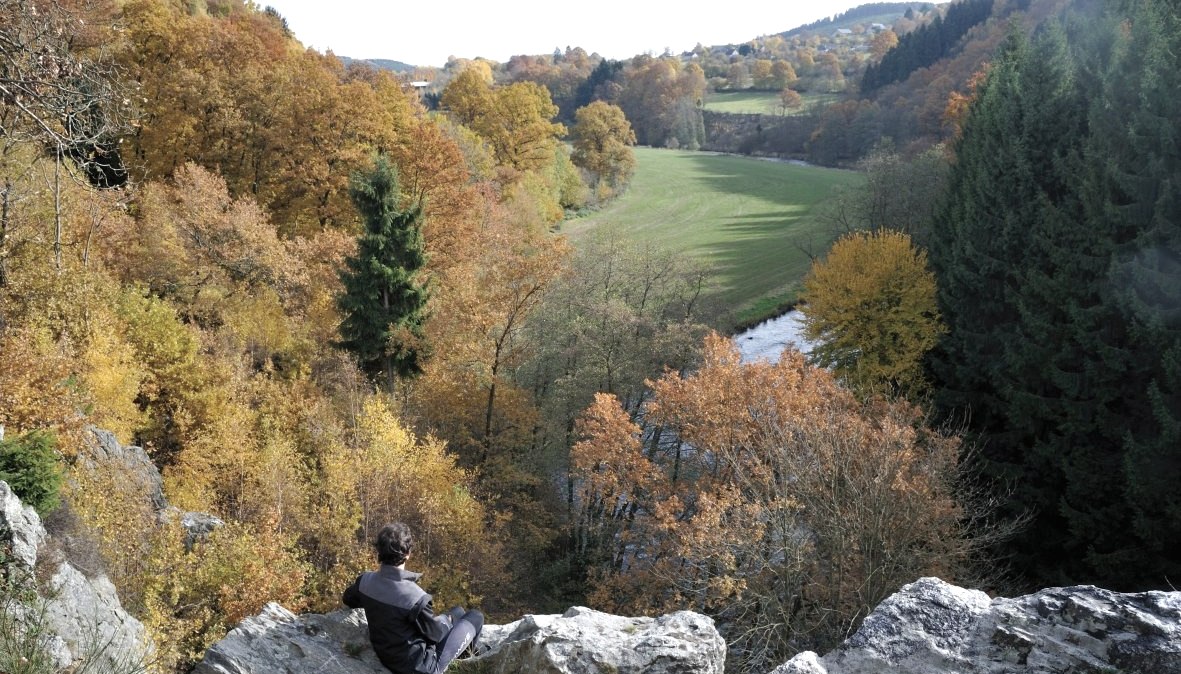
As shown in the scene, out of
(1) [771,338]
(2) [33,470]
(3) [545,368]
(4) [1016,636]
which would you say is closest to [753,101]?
(1) [771,338]

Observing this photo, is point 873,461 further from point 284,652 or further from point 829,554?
point 284,652

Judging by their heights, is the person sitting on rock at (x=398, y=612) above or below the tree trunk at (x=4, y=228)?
below

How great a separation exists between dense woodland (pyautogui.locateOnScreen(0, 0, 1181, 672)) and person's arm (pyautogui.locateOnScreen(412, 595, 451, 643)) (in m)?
5.32

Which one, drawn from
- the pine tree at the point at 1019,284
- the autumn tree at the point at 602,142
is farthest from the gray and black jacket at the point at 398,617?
the autumn tree at the point at 602,142

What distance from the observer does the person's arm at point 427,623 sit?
22.5ft

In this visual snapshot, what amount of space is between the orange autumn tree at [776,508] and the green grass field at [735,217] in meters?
18.7

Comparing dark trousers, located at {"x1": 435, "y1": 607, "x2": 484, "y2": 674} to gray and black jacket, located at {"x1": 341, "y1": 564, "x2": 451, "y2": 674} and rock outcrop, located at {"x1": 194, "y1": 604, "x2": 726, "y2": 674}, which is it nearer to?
gray and black jacket, located at {"x1": 341, "y1": 564, "x2": 451, "y2": 674}

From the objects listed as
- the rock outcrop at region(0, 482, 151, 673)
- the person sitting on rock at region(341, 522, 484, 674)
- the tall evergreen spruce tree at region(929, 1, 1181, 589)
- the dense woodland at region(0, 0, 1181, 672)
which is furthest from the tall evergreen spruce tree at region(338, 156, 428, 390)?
the tall evergreen spruce tree at region(929, 1, 1181, 589)

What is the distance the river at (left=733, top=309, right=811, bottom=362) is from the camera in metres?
38.2

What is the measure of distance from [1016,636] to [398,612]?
6182 mm

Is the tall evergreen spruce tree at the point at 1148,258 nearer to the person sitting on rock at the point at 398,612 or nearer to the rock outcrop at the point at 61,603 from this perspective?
the person sitting on rock at the point at 398,612

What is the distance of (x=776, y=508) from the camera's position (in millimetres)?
15305

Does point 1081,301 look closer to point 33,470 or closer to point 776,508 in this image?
point 776,508

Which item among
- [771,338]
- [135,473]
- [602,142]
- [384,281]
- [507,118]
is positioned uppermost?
[507,118]
